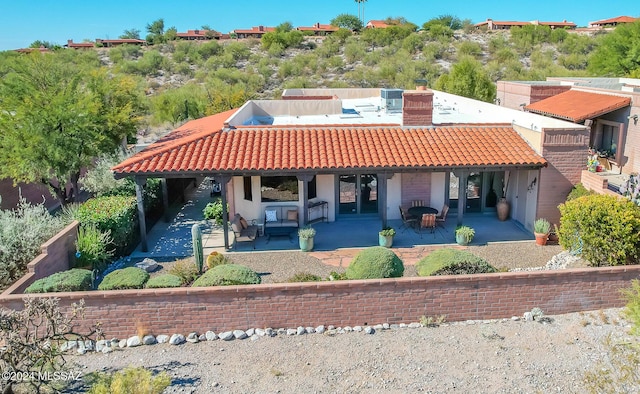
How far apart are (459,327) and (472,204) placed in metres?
9.73

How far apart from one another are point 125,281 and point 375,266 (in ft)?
18.3

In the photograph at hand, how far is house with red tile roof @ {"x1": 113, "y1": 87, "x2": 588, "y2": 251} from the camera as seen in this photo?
16.6m

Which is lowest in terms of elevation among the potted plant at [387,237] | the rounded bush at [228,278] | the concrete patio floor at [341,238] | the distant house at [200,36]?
the concrete patio floor at [341,238]

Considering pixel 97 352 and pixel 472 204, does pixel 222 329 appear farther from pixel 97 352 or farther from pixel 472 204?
pixel 472 204

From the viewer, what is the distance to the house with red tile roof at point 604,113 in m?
24.0

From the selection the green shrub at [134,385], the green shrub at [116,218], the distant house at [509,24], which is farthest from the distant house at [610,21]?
the green shrub at [134,385]

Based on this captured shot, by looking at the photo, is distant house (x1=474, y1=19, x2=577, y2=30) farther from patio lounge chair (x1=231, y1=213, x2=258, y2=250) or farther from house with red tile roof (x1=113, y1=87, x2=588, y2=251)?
patio lounge chair (x1=231, y1=213, x2=258, y2=250)

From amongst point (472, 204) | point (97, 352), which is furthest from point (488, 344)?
point (472, 204)

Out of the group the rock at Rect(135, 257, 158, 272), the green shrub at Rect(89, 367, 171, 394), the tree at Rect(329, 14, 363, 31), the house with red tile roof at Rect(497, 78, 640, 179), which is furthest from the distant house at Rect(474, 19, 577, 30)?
the green shrub at Rect(89, 367, 171, 394)

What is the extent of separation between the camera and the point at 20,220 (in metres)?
13.7

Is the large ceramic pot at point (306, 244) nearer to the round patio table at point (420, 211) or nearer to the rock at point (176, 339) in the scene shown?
the round patio table at point (420, 211)

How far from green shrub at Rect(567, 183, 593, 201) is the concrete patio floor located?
1841 mm

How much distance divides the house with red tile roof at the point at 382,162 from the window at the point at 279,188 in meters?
0.04

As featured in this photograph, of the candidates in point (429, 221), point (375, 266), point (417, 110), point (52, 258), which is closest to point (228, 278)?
point (375, 266)
